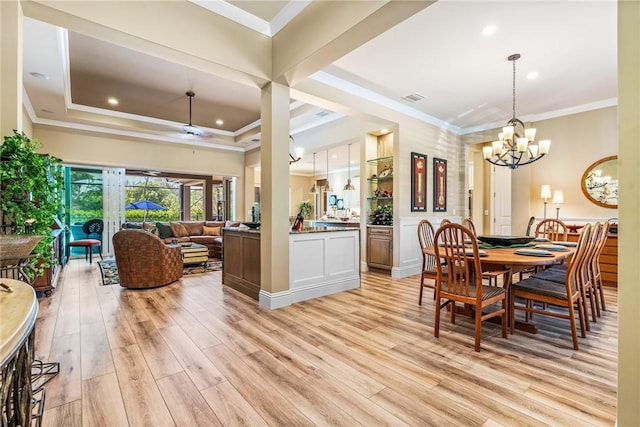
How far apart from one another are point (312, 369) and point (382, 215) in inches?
150

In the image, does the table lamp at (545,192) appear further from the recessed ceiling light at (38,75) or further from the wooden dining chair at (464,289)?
the recessed ceiling light at (38,75)

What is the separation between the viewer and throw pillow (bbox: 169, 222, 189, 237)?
7.54 metres

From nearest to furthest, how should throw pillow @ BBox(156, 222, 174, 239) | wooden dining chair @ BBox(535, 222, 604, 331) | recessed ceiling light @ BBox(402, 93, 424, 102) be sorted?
wooden dining chair @ BBox(535, 222, 604, 331) < recessed ceiling light @ BBox(402, 93, 424, 102) < throw pillow @ BBox(156, 222, 174, 239)

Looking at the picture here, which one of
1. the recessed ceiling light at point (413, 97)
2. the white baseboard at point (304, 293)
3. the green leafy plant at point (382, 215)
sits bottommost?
the white baseboard at point (304, 293)

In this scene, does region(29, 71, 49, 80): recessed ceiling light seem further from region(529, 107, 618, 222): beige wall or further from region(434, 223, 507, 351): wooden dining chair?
region(529, 107, 618, 222): beige wall

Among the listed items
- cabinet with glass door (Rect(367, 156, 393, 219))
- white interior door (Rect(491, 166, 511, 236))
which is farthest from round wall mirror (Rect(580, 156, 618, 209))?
cabinet with glass door (Rect(367, 156, 393, 219))

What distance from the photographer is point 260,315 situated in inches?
127

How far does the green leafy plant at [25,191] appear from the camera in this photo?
6.15 ft

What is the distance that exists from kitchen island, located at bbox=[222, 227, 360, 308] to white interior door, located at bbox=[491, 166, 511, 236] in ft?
11.9

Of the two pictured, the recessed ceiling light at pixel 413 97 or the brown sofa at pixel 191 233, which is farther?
the brown sofa at pixel 191 233

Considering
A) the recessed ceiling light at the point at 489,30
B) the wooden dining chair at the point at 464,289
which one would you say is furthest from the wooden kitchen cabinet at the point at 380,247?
the recessed ceiling light at the point at 489,30

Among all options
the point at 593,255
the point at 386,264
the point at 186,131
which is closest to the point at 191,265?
the point at 186,131

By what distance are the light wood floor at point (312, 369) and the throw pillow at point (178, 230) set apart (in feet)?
13.5

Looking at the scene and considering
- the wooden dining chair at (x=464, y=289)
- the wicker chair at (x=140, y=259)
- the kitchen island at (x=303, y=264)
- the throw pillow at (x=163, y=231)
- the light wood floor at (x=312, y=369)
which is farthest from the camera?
the throw pillow at (x=163, y=231)
